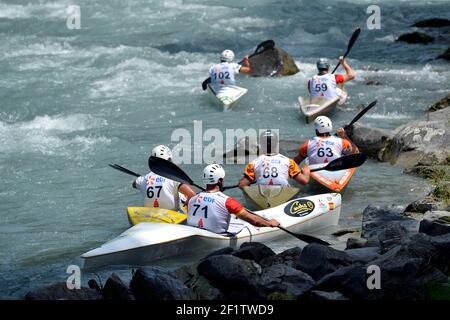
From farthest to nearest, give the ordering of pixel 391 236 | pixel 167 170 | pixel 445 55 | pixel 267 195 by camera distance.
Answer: pixel 445 55, pixel 267 195, pixel 167 170, pixel 391 236

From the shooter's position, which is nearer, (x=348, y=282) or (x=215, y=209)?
(x=348, y=282)

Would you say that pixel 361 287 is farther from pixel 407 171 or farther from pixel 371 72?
pixel 371 72

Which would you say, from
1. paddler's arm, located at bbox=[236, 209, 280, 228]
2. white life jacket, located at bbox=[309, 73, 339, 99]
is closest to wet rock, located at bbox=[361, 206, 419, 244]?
paddler's arm, located at bbox=[236, 209, 280, 228]

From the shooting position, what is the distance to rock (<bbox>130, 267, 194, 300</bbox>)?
774 centimetres

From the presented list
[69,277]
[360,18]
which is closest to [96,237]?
[69,277]

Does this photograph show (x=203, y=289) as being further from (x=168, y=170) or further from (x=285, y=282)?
(x=168, y=170)

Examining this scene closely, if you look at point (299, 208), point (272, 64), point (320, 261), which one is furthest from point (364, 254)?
point (272, 64)

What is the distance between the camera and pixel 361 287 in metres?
7.66

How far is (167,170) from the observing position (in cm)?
→ 1034

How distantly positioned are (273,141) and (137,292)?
380cm

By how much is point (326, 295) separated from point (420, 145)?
616cm

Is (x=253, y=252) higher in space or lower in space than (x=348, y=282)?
lower

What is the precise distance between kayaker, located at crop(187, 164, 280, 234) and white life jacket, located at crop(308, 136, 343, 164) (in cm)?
233

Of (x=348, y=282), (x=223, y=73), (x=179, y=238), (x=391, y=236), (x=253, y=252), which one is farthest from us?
(x=223, y=73)
